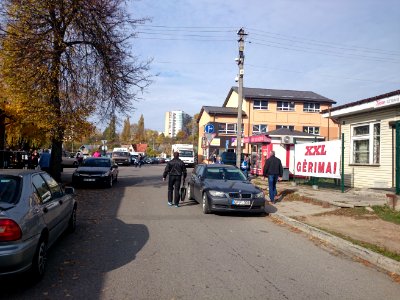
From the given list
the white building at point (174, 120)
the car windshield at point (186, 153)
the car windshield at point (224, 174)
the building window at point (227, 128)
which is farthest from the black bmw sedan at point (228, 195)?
the white building at point (174, 120)

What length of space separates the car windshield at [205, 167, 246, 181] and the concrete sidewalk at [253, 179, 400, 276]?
141cm

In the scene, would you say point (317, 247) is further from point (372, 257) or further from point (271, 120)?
point (271, 120)

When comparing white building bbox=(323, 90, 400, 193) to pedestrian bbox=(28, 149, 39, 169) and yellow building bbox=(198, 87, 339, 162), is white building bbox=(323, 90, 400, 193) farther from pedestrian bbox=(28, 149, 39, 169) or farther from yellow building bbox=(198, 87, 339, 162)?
yellow building bbox=(198, 87, 339, 162)

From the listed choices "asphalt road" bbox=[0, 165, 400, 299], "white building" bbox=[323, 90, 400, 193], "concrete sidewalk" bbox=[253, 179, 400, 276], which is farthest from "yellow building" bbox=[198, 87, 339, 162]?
"asphalt road" bbox=[0, 165, 400, 299]

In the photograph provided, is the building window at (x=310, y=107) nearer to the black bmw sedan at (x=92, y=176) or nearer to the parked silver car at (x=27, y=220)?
the black bmw sedan at (x=92, y=176)

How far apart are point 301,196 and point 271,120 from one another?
130ft

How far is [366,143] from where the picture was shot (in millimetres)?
16781

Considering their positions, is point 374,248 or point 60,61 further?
point 60,61

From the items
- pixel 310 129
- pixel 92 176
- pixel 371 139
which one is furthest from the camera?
pixel 310 129

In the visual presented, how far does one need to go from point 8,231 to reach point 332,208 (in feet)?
32.1

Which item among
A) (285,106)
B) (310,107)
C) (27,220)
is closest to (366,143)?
(27,220)

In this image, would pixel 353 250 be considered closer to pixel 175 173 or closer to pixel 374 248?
pixel 374 248

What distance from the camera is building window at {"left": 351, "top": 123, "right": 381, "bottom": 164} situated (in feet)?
52.7

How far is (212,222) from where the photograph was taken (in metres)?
10.2
